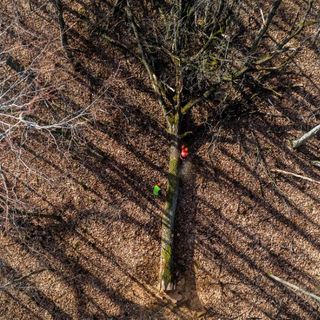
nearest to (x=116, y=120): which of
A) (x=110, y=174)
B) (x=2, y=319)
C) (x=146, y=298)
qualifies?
(x=110, y=174)

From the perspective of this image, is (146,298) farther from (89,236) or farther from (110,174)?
(110,174)

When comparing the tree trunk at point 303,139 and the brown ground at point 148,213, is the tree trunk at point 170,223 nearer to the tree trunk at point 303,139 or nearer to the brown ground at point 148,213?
the brown ground at point 148,213

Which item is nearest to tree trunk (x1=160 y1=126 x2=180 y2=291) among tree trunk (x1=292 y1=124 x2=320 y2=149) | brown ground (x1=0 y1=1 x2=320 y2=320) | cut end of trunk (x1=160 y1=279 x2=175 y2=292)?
cut end of trunk (x1=160 y1=279 x2=175 y2=292)

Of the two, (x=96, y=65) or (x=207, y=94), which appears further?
(x=96, y=65)

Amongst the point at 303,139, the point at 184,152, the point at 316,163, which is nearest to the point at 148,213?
the point at 184,152

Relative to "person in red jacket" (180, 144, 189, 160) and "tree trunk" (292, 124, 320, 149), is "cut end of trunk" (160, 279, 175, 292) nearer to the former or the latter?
"person in red jacket" (180, 144, 189, 160)

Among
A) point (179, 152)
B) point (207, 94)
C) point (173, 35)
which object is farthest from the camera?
point (179, 152)
